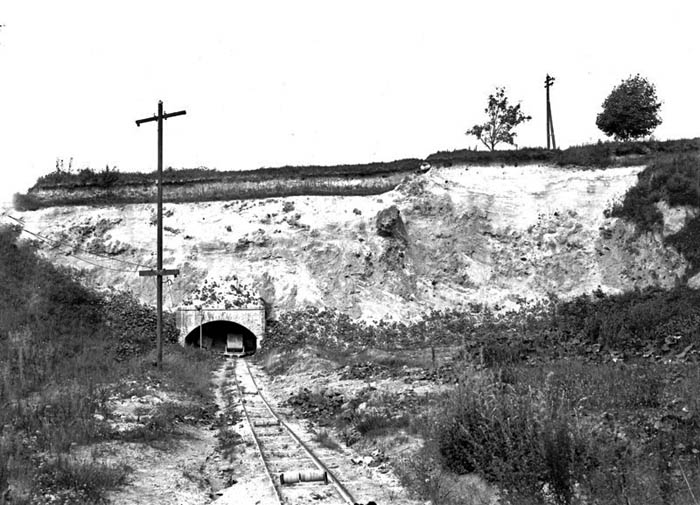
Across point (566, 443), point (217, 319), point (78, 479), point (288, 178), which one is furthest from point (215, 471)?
point (288, 178)

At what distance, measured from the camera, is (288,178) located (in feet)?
131

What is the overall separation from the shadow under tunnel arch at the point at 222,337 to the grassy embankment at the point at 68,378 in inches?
65.0

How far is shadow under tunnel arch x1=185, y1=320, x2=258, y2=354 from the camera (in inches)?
1255

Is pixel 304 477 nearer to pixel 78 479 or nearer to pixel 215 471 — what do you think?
pixel 215 471

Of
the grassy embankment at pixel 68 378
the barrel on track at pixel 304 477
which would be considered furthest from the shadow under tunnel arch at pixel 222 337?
the barrel on track at pixel 304 477

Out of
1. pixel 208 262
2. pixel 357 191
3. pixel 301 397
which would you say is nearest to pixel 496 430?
pixel 301 397

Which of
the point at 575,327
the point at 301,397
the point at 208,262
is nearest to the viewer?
the point at 301,397

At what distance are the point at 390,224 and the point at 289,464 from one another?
24.3 m

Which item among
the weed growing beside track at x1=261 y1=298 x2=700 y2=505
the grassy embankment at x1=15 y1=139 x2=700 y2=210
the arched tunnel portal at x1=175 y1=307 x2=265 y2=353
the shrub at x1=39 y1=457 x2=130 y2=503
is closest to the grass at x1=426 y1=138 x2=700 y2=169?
the grassy embankment at x1=15 y1=139 x2=700 y2=210

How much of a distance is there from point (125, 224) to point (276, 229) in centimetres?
960

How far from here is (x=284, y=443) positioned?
12.5m

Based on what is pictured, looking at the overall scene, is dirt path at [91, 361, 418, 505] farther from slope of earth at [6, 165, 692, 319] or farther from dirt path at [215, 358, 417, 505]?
slope of earth at [6, 165, 692, 319]

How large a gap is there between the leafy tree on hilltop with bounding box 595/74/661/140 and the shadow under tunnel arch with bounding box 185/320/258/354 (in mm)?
29636

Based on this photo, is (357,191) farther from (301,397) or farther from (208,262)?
(301,397)
